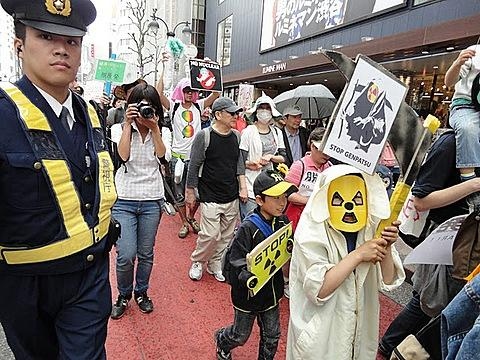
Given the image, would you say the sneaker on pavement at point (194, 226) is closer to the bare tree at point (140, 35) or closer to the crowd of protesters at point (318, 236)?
the crowd of protesters at point (318, 236)

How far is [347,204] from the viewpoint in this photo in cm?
188

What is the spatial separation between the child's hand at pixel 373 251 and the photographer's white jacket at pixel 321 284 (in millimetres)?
110

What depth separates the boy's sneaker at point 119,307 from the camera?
10.2ft

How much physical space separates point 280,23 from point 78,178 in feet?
56.7

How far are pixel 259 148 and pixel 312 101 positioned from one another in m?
2.68

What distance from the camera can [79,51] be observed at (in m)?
1.67

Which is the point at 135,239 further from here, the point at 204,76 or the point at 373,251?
the point at 204,76

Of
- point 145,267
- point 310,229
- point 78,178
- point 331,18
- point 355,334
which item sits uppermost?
point 331,18

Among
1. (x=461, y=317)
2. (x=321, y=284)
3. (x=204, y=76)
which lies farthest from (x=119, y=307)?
(x=204, y=76)

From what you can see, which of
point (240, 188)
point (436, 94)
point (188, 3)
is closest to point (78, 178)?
point (240, 188)

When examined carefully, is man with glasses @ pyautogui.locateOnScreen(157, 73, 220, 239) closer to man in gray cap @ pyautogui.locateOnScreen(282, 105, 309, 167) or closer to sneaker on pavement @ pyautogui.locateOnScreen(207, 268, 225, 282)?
sneaker on pavement @ pyautogui.locateOnScreen(207, 268, 225, 282)

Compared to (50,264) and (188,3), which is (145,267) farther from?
(188,3)

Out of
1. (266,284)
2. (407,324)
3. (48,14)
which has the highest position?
(48,14)

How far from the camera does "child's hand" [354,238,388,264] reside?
1800 millimetres
